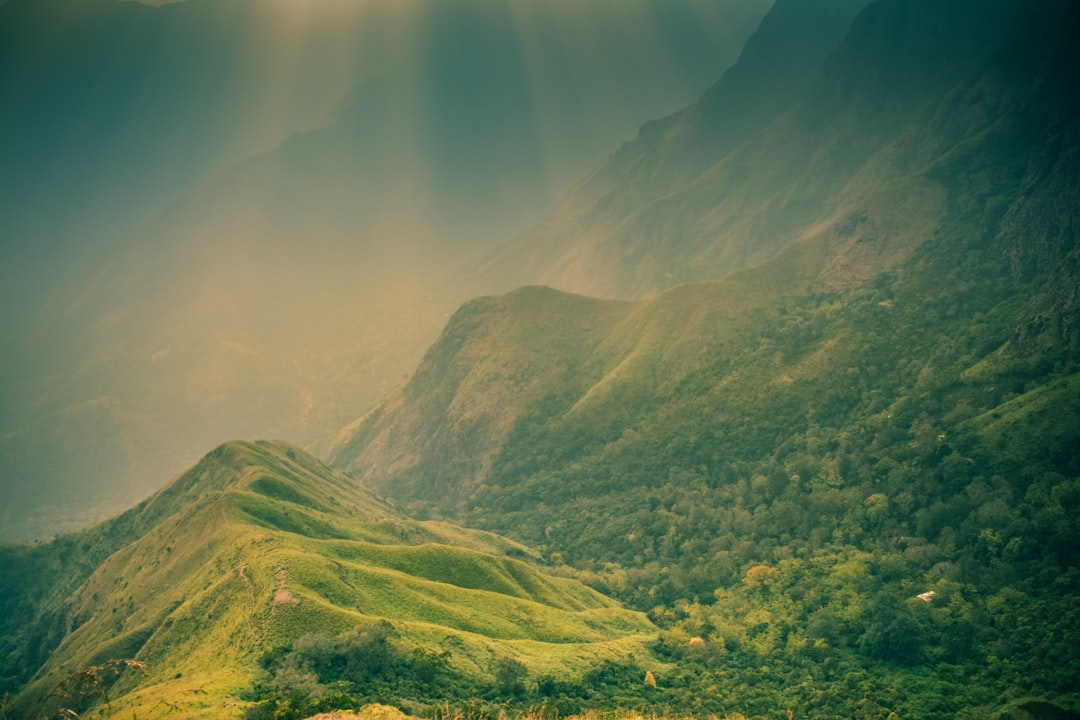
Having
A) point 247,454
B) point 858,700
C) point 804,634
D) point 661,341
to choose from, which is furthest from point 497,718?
point 661,341

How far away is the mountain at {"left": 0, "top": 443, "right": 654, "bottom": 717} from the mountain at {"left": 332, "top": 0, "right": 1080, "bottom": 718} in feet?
75.1

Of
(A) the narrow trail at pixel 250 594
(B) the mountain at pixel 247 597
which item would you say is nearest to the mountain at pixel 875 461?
(B) the mountain at pixel 247 597

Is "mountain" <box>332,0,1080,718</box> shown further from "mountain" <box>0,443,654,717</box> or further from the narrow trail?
the narrow trail

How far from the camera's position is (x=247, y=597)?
80188 mm

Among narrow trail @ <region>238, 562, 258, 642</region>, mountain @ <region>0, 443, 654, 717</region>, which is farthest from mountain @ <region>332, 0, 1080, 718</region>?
narrow trail @ <region>238, 562, 258, 642</region>

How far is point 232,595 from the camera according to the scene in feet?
269

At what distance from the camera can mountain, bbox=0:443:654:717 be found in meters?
75.5

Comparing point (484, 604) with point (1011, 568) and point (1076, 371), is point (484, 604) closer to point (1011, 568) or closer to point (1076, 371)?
point (1011, 568)

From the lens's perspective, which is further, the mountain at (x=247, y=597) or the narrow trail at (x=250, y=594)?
the mountain at (x=247, y=597)

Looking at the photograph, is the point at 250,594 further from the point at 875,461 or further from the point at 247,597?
the point at 875,461

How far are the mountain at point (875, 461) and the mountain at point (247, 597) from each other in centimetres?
2288

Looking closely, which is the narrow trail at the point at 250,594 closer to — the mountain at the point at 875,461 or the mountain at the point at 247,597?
the mountain at the point at 247,597

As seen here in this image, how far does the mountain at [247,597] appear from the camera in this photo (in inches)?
2972

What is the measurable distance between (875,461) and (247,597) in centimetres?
10728
